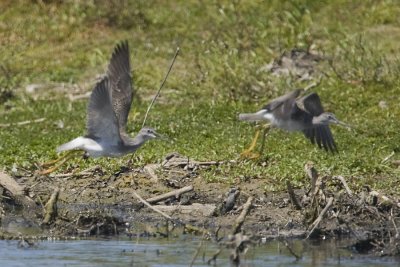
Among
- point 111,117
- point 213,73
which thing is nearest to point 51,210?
point 111,117

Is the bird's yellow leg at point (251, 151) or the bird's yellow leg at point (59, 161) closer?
the bird's yellow leg at point (59, 161)

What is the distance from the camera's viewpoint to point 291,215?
35.6ft

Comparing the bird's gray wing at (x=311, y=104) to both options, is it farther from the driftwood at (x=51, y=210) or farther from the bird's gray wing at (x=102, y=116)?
the driftwood at (x=51, y=210)

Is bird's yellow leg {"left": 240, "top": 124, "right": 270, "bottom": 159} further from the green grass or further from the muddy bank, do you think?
the muddy bank

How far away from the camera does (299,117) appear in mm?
12430

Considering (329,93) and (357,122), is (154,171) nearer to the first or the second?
(357,122)

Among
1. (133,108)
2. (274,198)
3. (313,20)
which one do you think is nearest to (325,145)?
(274,198)

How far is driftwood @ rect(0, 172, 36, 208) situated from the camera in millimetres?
11312

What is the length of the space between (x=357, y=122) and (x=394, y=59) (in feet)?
9.17

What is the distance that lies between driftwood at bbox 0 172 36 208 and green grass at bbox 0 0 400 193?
4.68ft

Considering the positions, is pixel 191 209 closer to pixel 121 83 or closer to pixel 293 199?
pixel 293 199

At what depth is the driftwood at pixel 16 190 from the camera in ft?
37.1

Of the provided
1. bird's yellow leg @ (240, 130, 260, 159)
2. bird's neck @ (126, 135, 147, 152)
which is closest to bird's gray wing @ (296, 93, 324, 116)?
bird's yellow leg @ (240, 130, 260, 159)

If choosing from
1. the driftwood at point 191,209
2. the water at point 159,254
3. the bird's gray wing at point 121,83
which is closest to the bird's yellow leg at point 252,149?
the bird's gray wing at point 121,83
